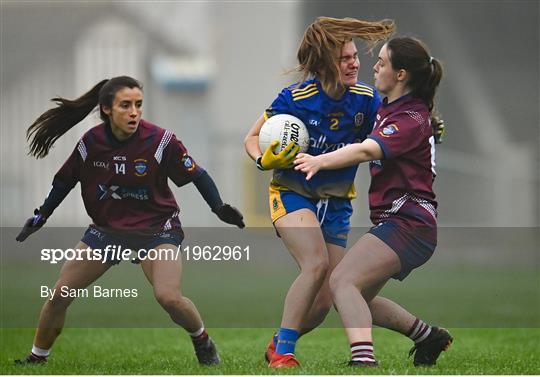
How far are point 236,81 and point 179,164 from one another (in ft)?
43.6

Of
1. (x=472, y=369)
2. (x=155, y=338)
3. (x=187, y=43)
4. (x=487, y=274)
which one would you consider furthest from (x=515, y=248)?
(x=472, y=369)

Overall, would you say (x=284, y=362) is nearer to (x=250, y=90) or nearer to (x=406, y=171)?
(x=406, y=171)

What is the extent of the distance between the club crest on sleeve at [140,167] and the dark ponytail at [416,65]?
1382 mm

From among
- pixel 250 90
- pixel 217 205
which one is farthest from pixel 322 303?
pixel 250 90

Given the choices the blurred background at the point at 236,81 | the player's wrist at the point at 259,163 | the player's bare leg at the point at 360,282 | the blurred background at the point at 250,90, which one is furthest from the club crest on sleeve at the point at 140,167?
the blurred background at the point at 236,81

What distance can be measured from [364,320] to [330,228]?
65 centimetres

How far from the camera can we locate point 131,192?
6.11 meters

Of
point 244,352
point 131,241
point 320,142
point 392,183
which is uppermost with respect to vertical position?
point 320,142

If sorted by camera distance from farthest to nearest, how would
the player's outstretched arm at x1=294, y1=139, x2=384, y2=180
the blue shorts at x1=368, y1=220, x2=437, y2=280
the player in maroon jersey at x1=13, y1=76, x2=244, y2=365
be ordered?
1. the player in maroon jersey at x1=13, y1=76, x2=244, y2=365
2. the blue shorts at x1=368, y1=220, x2=437, y2=280
3. the player's outstretched arm at x1=294, y1=139, x2=384, y2=180

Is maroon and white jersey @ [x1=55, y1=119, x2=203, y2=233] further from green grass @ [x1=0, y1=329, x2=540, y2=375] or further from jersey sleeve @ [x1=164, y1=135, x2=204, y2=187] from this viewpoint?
green grass @ [x1=0, y1=329, x2=540, y2=375]

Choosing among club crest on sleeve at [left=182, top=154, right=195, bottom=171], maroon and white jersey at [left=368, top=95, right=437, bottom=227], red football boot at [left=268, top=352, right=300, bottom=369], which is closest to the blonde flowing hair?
maroon and white jersey at [left=368, top=95, right=437, bottom=227]

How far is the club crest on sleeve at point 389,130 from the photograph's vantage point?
18.0 feet

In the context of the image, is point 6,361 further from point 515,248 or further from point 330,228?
point 515,248

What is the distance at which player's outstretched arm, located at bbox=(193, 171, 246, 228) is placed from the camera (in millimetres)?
6148
